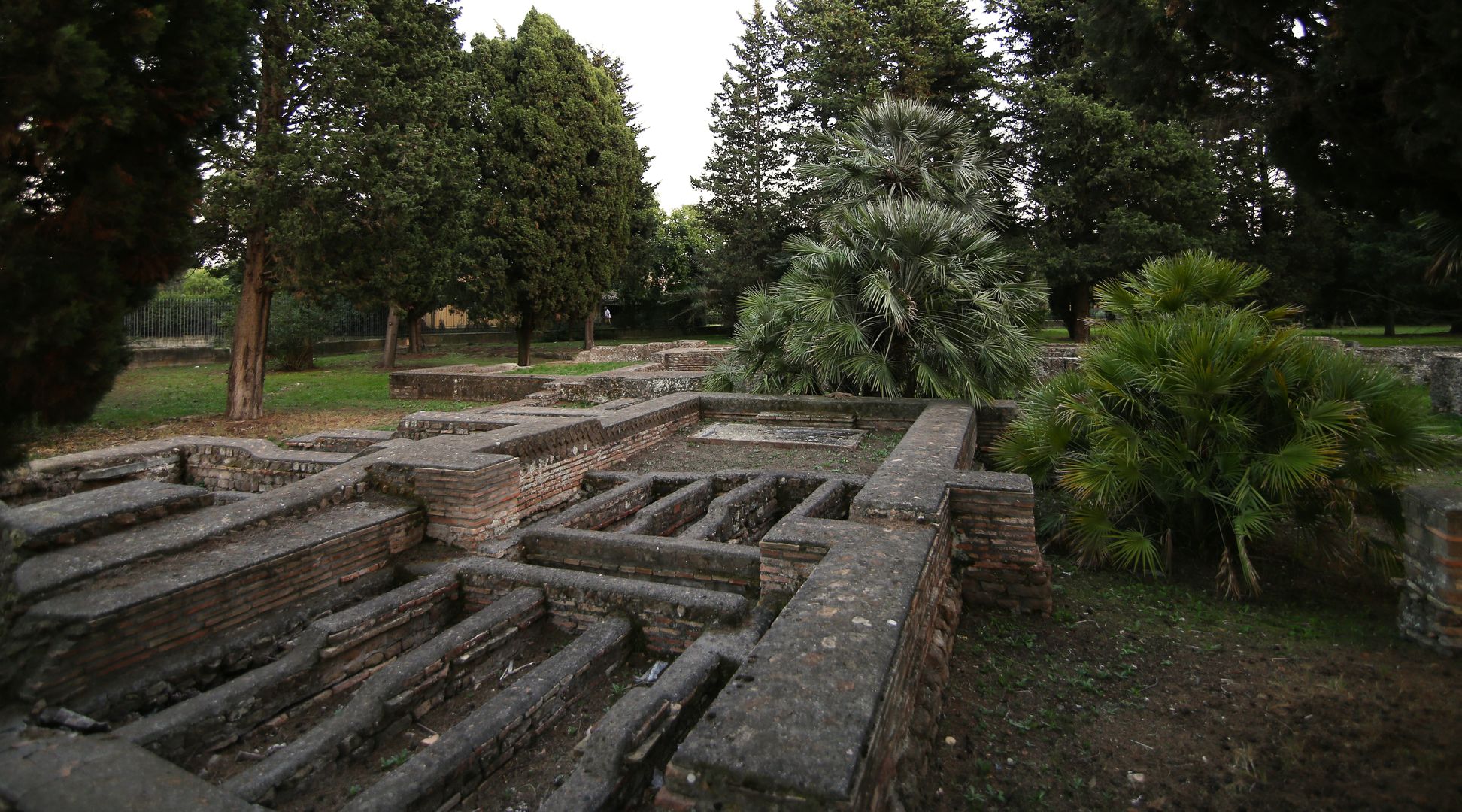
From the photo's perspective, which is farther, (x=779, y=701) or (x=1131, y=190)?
(x=1131, y=190)

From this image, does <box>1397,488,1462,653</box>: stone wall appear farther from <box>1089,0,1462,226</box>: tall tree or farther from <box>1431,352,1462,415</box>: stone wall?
<box>1431,352,1462,415</box>: stone wall

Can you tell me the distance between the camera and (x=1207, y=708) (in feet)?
11.3

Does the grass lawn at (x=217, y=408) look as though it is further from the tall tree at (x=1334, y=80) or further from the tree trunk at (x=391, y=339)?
the tall tree at (x=1334, y=80)

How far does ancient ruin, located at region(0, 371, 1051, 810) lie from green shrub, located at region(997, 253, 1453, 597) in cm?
116

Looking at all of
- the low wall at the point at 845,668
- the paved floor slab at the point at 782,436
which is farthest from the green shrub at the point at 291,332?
the low wall at the point at 845,668

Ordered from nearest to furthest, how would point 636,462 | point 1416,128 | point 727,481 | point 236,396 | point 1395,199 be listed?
point 1416,128, point 1395,199, point 727,481, point 636,462, point 236,396

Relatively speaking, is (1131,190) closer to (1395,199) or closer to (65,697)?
(1395,199)

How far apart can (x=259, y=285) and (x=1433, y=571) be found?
13452 millimetres

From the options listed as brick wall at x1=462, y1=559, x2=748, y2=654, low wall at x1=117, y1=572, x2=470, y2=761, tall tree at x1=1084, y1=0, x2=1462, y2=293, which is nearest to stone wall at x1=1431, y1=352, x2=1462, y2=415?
tall tree at x1=1084, y1=0, x2=1462, y2=293

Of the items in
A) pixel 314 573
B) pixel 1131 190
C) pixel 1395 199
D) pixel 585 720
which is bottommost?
pixel 585 720

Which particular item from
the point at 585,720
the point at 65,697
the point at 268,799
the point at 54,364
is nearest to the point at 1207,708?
the point at 585,720

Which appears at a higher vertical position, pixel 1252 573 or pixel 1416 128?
pixel 1416 128

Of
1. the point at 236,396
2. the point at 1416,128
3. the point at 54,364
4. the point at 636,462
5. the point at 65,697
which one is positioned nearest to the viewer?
the point at 65,697

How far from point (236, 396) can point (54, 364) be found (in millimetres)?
8630
